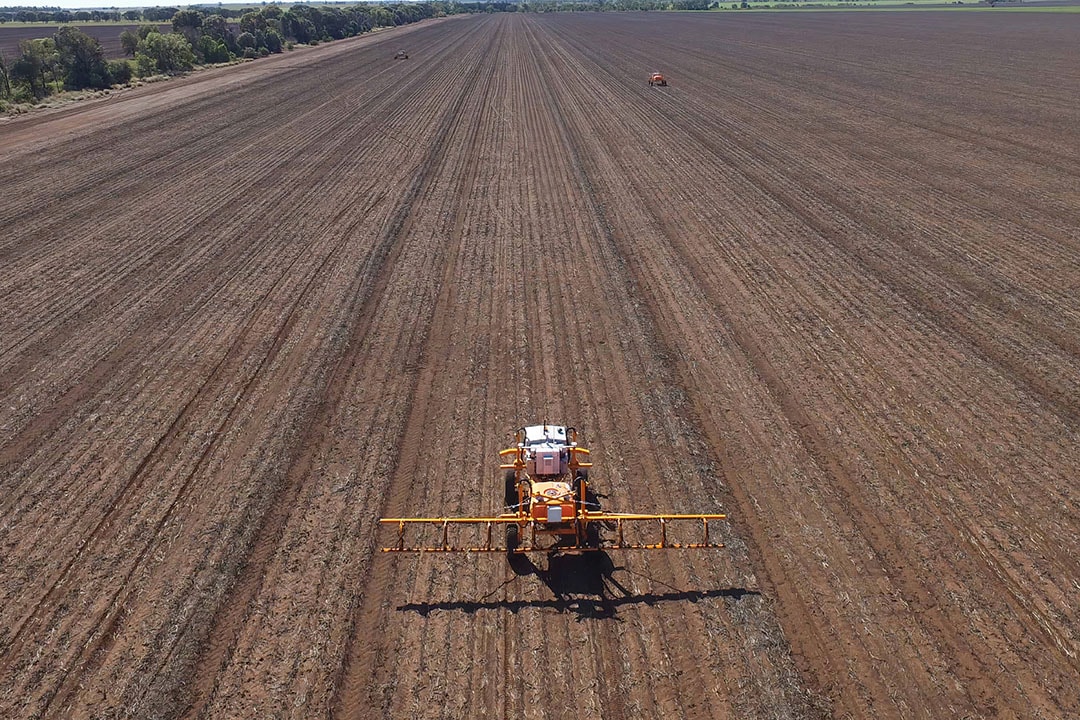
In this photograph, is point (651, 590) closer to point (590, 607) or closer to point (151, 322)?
point (590, 607)

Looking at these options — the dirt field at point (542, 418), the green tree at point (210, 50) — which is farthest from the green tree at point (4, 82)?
the green tree at point (210, 50)

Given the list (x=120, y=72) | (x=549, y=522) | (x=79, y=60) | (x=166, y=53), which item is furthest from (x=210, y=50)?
(x=549, y=522)

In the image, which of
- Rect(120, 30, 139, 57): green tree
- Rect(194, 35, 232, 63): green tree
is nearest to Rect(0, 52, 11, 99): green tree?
Rect(120, 30, 139, 57): green tree

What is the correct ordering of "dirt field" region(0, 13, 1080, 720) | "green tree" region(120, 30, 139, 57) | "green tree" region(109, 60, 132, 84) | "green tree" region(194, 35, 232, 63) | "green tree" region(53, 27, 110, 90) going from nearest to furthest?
"dirt field" region(0, 13, 1080, 720), "green tree" region(53, 27, 110, 90), "green tree" region(109, 60, 132, 84), "green tree" region(120, 30, 139, 57), "green tree" region(194, 35, 232, 63)

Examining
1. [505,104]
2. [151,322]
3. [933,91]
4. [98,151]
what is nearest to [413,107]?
[505,104]

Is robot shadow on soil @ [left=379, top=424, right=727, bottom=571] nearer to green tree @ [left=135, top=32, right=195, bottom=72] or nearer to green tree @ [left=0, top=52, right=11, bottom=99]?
green tree @ [left=0, top=52, right=11, bottom=99]
